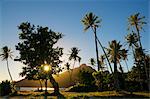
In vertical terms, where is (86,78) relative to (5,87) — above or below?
above

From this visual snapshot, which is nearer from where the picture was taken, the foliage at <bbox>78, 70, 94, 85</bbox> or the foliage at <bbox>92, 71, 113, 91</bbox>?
the foliage at <bbox>92, 71, 113, 91</bbox>

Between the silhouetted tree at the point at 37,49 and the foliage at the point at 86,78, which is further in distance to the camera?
the foliage at the point at 86,78

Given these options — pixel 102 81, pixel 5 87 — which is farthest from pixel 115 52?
pixel 5 87

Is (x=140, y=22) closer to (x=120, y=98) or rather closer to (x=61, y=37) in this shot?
(x=61, y=37)

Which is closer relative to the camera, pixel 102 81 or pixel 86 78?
pixel 102 81

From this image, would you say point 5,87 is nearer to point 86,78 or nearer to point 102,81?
point 102,81

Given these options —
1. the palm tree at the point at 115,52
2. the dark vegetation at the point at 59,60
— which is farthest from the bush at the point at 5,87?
the palm tree at the point at 115,52

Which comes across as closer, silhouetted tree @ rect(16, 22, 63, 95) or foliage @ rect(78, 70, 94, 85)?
silhouetted tree @ rect(16, 22, 63, 95)

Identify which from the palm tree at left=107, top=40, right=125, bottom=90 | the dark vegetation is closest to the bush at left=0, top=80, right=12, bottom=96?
the dark vegetation

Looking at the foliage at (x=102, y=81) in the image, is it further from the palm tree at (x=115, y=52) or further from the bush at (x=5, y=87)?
the bush at (x=5, y=87)

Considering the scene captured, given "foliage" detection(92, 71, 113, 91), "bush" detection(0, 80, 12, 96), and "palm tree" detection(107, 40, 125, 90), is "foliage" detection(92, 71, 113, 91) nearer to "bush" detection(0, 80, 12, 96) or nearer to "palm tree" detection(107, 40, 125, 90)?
A: "palm tree" detection(107, 40, 125, 90)

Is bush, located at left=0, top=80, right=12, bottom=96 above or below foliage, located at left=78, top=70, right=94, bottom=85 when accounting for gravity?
below

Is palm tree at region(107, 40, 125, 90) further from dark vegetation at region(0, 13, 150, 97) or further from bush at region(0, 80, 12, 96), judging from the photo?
bush at region(0, 80, 12, 96)

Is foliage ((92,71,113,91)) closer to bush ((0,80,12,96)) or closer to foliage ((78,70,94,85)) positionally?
foliage ((78,70,94,85))
